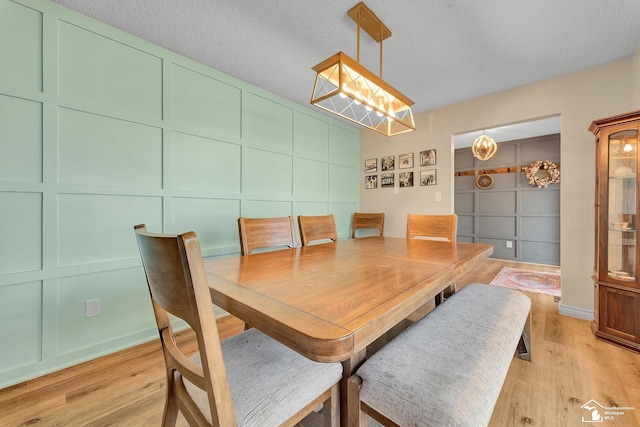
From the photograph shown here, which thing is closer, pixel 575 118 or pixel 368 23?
pixel 368 23

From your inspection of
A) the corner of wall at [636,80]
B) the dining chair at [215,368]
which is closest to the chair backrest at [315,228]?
the dining chair at [215,368]

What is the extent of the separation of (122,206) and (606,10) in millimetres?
3447

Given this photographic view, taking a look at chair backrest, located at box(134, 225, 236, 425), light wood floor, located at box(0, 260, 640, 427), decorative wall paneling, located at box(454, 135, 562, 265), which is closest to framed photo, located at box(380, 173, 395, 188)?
light wood floor, located at box(0, 260, 640, 427)

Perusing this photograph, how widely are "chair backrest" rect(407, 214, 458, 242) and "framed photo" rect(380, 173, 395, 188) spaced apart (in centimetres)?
140

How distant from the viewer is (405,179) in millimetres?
3355

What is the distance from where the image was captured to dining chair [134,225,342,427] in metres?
0.51

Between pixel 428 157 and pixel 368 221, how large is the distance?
3.72 ft

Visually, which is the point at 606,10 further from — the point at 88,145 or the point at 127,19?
the point at 88,145

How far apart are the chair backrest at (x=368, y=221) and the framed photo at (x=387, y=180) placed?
0.45 meters

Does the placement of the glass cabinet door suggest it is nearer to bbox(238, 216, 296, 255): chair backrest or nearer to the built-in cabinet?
the built-in cabinet

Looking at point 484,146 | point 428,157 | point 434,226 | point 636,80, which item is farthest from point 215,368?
point 484,146

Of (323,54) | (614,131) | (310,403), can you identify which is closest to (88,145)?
(323,54)

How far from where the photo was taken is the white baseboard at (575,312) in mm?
2154

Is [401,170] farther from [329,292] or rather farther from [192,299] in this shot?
[192,299]
